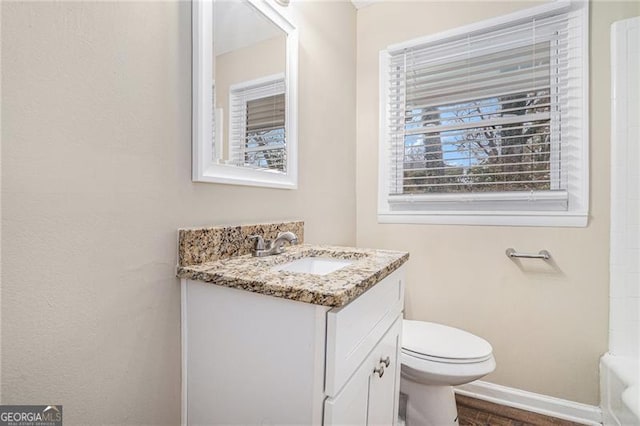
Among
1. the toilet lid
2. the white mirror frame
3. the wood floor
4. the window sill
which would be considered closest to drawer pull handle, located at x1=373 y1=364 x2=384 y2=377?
the toilet lid

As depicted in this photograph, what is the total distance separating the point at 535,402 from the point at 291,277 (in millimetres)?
1685

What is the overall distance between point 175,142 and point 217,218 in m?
0.28

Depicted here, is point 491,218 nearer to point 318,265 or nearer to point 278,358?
point 318,265

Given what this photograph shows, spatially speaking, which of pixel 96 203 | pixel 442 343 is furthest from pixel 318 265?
pixel 96 203

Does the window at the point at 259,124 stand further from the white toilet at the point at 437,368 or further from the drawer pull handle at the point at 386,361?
the white toilet at the point at 437,368

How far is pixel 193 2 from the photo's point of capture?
38.6 inches

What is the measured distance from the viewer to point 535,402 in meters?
1.69

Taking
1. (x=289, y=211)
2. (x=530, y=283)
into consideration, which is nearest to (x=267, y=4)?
(x=289, y=211)

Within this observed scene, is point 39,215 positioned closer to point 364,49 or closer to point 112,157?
point 112,157

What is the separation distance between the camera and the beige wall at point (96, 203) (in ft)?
2.11

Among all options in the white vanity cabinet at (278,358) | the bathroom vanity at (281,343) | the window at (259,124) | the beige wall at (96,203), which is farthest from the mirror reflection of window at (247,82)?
the white vanity cabinet at (278,358)

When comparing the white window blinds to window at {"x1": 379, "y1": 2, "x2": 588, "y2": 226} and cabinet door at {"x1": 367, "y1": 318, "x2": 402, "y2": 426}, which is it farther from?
cabinet door at {"x1": 367, "y1": 318, "x2": 402, "y2": 426}

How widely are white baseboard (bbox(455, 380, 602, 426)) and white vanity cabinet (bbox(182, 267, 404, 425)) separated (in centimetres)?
107

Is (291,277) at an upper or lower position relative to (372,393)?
upper
